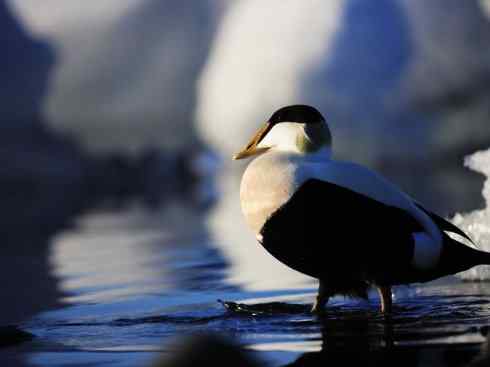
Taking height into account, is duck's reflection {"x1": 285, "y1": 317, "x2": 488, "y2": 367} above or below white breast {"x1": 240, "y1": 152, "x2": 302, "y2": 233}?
below

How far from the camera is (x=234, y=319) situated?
18.1ft

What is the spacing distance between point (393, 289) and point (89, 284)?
2.29m

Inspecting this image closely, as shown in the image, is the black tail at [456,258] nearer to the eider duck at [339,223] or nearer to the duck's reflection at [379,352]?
the eider duck at [339,223]

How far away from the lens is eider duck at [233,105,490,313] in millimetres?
5367

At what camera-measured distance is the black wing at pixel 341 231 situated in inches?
211

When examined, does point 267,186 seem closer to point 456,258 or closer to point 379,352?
point 456,258

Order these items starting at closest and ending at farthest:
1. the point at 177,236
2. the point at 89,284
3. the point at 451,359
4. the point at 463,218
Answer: the point at 451,359 → the point at 463,218 → the point at 89,284 → the point at 177,236

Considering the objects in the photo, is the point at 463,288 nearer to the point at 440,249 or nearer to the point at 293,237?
the point at 440,249

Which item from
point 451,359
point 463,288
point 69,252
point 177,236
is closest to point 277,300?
point 463,288

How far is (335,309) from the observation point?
5.72 m

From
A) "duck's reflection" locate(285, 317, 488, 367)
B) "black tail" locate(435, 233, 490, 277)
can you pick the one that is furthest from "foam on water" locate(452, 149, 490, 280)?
"duck's reflection" locate(285, 317, 488, 367)

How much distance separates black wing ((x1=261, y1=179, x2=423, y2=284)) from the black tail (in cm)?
24

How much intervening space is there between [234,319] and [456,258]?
1.09 m

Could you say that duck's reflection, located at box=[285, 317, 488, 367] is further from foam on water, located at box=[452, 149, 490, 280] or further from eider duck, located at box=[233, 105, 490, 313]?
foam on water, located at box=[452, 149, 490, 280]
